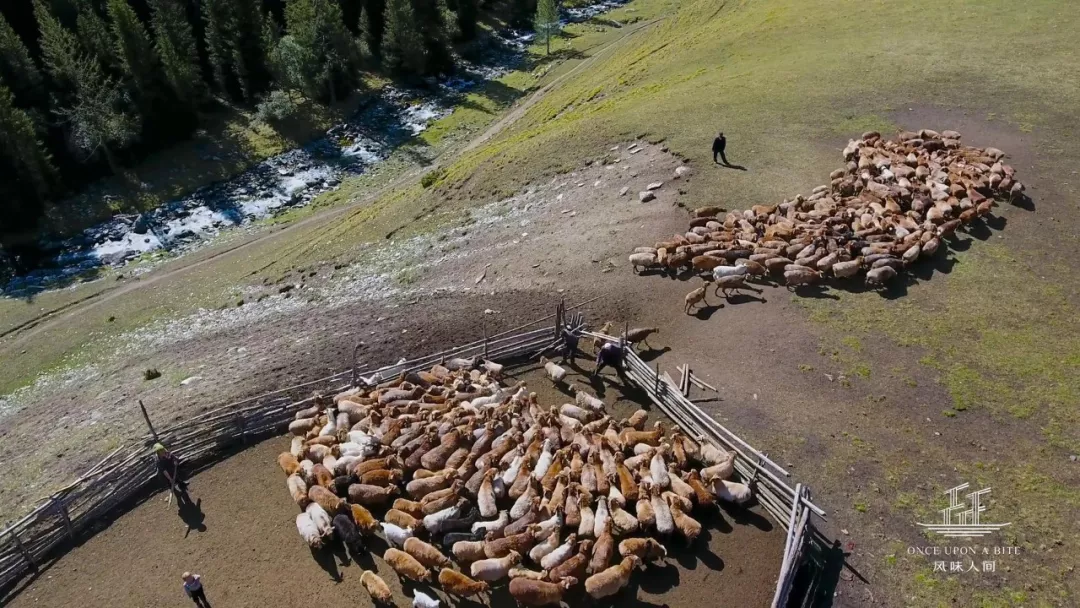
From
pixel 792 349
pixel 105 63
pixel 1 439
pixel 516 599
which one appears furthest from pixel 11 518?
pixel 105 63

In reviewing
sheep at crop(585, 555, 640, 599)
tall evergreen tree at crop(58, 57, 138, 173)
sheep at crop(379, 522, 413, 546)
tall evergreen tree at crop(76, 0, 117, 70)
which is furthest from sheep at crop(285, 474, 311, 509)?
tall evergreen tree at crop(76, 0, 117, 70)

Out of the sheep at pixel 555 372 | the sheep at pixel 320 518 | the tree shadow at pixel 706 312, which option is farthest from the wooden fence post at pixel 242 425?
the tree shadow at pixel 706 312

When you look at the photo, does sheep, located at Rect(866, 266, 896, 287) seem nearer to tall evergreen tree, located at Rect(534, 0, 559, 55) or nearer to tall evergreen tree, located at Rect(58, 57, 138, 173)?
tall evergreen tree, located at Rect(58, 57, 138, 173)

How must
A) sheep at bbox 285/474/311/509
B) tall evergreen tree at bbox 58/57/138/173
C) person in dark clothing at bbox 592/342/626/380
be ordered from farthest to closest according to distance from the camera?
tall evergreen tree at bbox 58/57/138/173 < person in dark clothing at bbox 592/342/626/380 < sheep at bbox 285/474/311/509

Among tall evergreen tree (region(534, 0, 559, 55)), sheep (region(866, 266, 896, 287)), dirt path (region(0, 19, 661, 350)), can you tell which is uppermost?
tall evergreen tree (region(534, 0, 559, 55))

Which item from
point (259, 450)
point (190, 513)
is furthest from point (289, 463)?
point (190, 513)

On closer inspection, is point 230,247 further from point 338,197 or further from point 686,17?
point 686,17

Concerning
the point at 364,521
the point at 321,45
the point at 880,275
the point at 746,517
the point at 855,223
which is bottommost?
the point at 746,517

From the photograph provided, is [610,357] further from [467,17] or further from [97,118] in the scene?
[467,17]
